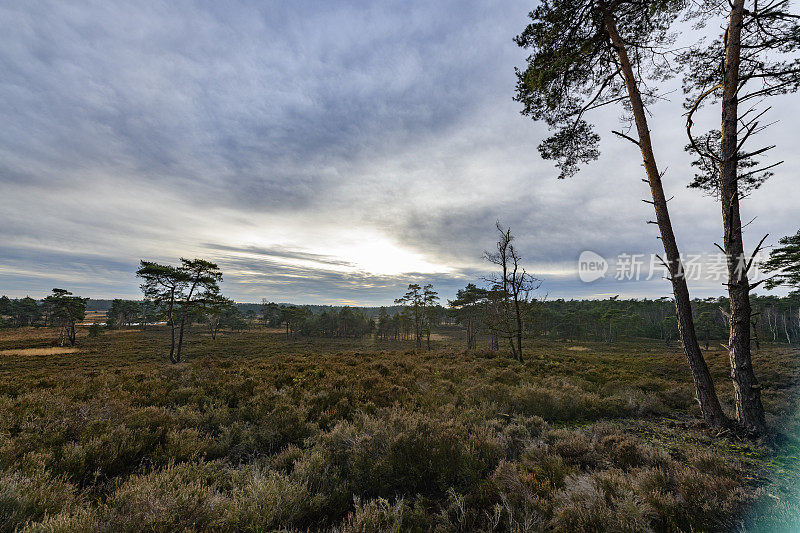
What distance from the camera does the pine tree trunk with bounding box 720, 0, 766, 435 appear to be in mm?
5359

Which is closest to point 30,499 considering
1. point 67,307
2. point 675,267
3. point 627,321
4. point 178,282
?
point 675,267

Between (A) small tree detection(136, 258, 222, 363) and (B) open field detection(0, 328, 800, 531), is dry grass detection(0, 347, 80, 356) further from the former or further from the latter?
(B) open field detection(0, 328, 800, 531)

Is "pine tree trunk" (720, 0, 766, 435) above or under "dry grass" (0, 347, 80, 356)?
above

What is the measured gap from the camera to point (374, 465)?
12.6 ft

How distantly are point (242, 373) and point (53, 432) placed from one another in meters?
5.72

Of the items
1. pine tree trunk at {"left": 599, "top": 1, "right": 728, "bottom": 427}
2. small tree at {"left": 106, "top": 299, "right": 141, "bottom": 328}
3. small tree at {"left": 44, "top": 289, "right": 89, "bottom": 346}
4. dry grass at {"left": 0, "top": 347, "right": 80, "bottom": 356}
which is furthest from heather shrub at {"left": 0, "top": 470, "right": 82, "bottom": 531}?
small tree at {"left": 106, "top": 299, "right": 141, "bottom": 328}

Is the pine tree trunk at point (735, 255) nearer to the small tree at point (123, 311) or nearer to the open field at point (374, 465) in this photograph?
the open field at point (374, 465)

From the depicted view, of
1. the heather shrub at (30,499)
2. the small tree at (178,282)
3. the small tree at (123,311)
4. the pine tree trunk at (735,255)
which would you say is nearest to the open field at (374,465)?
the heather shrub at (30,499)

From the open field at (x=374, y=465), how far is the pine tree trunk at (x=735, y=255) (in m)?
0.62

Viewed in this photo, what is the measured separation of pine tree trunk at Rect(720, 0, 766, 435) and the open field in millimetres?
618

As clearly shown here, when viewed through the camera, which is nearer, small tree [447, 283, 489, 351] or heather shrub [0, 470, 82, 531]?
heather shrub [0, 470, 82, 531]

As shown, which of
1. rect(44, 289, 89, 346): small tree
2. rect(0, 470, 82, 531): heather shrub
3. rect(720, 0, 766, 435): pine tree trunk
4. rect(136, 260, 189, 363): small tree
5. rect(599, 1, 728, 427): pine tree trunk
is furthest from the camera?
rect(44, 289, 89, 346): small tree

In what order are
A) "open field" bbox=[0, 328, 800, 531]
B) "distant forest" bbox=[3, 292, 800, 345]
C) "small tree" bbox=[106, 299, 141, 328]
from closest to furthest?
"open field" bbox=[0, 328, 800, 531] → "distant forest" bbox=[3, 292, 800, 345] → "small tree" bbox=[106, 299, 141, 328]

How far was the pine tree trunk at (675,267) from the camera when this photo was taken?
19.0 ft
